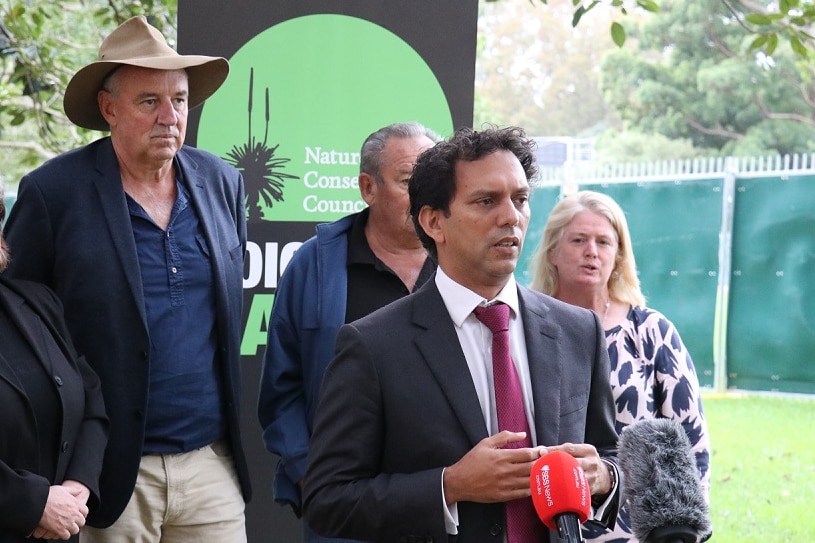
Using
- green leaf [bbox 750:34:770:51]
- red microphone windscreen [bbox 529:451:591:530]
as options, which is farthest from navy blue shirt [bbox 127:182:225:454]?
green leaf [bbox 750:34:770:51]

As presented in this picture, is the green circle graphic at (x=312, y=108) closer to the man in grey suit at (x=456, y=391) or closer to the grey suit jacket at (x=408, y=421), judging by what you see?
the man in grey suit at (x=456, y=391)

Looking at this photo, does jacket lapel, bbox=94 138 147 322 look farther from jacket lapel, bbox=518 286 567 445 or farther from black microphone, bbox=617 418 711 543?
black microphone, bbox=617 418 711 543

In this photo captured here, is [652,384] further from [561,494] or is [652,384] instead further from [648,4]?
[648,4]

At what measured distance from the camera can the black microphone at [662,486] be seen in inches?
91.7

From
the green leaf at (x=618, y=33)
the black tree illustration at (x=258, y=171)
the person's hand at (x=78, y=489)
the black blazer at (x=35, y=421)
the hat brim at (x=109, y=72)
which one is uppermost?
the green leaf at (x=618, y=33)

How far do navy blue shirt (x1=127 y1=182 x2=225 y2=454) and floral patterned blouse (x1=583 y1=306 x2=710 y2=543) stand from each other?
1.49 m

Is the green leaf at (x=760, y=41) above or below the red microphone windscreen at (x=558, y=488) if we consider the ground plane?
above

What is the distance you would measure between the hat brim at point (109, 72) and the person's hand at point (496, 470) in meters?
2.03

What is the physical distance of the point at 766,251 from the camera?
12.2 m

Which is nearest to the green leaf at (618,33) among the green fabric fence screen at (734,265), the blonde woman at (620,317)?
the blonde woman at (620,317)

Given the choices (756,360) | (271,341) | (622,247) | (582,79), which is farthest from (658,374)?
(582,79)

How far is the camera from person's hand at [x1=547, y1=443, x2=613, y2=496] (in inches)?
96.9

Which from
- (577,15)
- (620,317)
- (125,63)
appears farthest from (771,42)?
(125,63)

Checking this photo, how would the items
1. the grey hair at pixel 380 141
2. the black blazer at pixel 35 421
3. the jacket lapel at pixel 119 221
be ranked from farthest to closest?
the grey hair at pixel 380 141, the jacket lapel at pixel 119 221, the black blazer at pixel 35 421
